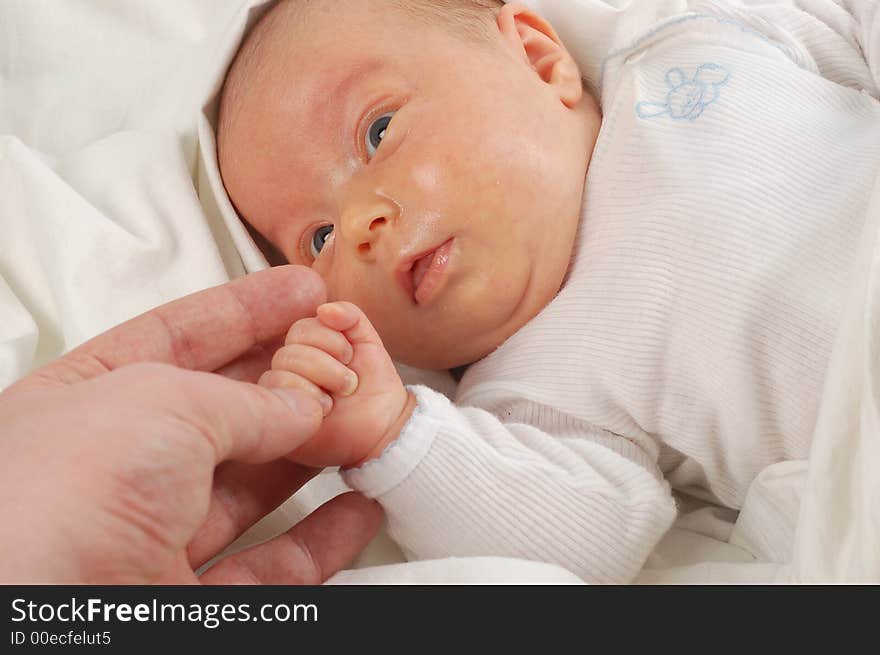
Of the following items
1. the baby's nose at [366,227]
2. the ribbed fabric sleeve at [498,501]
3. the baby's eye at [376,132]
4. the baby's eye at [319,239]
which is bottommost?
the ribbed fabric sleeve at [498,501]

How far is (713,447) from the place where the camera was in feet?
4.26

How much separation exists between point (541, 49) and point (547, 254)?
39 centimetres

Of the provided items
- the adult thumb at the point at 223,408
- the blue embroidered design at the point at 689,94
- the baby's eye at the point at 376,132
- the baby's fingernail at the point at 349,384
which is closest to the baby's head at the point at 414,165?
the baby's eye at the point at 376,132

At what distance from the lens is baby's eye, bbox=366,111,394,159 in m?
1.36

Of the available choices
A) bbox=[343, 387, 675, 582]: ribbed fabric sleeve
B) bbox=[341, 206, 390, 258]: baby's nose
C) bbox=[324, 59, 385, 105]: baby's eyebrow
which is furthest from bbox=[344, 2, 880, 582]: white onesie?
bbox=[324, 59, 385, 105]: baby's eyebrow

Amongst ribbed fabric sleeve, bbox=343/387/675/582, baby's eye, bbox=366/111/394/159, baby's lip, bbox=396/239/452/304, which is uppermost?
baby's eye, bbox=366/111/394/159

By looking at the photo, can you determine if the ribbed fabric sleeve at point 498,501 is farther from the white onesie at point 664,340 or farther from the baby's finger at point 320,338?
the baby's finger at point 320,338

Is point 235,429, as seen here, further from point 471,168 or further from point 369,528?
point 471,168

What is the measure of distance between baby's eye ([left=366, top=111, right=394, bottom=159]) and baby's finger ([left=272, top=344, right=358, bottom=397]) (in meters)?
0.37

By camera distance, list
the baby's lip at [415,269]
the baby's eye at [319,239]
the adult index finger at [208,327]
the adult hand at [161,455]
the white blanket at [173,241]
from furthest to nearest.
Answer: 1. the baby's eye at [319,239]
2. the baby's lip at [415,269]
3. the adult index finger at [208,327]
4. the white blanket at [173,241]
5. the adult hand at [161,455]

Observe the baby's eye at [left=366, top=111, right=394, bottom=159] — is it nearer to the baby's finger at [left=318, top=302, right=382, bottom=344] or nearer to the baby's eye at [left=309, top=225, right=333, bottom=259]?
the baby's eye at [left=309, top=225, right=333, bottom=259]

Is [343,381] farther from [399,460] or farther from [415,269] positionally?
[415,269]

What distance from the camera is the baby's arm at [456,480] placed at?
44.9 inches

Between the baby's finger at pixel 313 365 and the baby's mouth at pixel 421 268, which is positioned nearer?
the baby's finger at pixel 313 365
